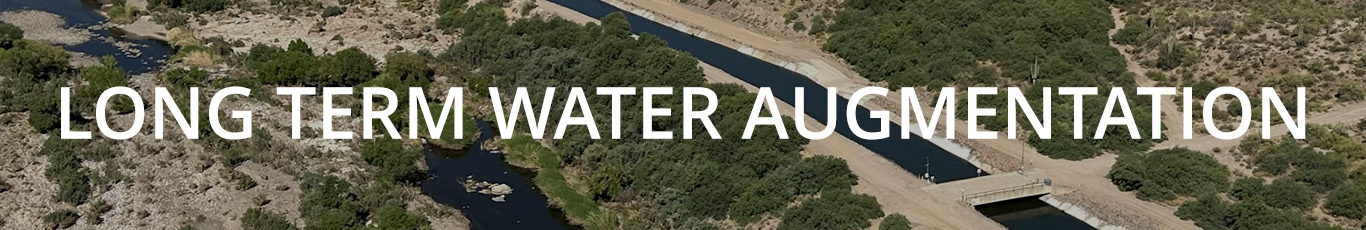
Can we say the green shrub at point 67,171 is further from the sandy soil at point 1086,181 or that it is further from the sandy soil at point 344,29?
the sandy soil at point 1086,181

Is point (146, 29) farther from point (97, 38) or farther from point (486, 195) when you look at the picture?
point (486, 195)

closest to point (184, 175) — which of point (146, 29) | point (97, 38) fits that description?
point (97, 38)

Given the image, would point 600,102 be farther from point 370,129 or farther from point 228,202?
point 228,202

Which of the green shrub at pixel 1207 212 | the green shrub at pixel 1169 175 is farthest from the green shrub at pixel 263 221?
the green shrub at pixel 1207 212

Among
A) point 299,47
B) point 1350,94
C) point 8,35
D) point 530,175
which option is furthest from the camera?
point 8,35

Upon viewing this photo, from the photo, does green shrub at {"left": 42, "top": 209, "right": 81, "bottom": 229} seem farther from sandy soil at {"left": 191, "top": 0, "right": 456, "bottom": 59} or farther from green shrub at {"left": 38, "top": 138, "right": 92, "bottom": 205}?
sandy soil at {"left": 191, "top": 0, "right": 456, "bottom": 59}

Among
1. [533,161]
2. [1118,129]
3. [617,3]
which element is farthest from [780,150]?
[617,3]
